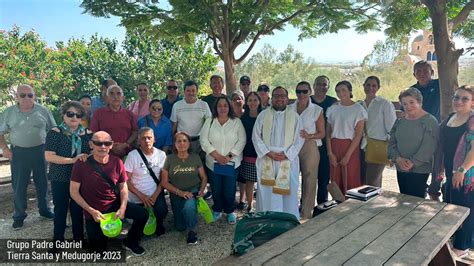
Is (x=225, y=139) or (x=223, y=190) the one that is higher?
(x=225, y=139)

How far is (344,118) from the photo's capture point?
4.48 m

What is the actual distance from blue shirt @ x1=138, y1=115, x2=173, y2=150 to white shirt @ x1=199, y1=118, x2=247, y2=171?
513 mm

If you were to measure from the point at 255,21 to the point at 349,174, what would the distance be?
3610mm

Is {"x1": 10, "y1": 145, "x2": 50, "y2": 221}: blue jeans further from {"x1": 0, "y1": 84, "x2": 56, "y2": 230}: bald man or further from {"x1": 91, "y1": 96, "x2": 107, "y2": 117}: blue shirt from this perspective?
{"x1": 91, "y1": 96, "x2": 107, "y2": 117}: blue shirt

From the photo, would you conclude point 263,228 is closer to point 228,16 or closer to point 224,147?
point 224,147

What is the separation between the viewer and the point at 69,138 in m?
3.69

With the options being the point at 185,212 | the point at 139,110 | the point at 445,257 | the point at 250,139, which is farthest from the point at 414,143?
the point at 139,110

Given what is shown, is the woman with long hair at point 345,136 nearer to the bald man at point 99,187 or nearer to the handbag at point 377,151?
the handbag at point 377,151

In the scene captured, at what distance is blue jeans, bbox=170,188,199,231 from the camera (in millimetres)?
4075

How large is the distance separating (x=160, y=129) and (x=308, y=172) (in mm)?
2133

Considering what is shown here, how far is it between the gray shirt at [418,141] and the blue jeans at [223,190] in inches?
80.7

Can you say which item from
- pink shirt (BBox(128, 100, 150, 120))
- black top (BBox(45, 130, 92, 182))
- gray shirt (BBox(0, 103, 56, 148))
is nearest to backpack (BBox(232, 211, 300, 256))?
black top (BBox(45, 130, 92, 182))

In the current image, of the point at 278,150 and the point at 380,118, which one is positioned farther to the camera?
the point at 380,118

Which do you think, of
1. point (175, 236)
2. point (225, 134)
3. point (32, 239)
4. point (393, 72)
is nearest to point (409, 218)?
point (225, 134)
